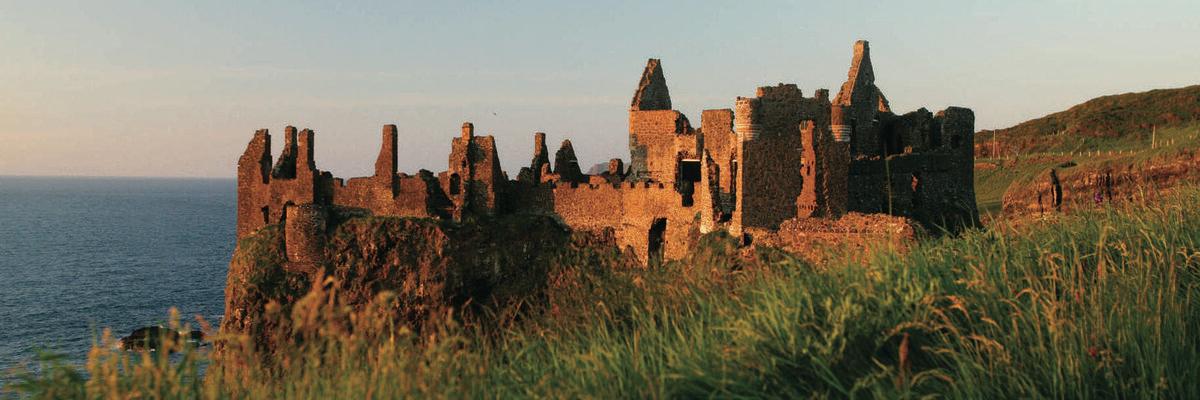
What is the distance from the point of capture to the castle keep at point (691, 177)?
3250cm

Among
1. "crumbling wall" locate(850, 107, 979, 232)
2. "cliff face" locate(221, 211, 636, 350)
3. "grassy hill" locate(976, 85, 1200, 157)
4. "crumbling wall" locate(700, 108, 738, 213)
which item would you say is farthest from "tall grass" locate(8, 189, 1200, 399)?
"grassy hill" locate(976, 85, 1200, 157)

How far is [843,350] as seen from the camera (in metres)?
8.09

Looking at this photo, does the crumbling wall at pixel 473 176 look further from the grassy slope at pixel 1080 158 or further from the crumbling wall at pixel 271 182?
the grassy slope at pixel 1080 158

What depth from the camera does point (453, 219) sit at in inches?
1887

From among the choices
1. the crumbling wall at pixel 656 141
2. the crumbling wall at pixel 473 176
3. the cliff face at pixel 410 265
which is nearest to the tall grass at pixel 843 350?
the crumbling wall at pixel 656 141

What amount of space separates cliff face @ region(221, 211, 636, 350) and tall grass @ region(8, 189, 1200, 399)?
3631cm

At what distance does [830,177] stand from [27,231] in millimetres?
174075

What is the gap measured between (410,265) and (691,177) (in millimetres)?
13361

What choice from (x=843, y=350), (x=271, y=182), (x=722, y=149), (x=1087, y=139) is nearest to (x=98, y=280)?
(x=271, y=182)

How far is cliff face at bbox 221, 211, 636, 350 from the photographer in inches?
1837

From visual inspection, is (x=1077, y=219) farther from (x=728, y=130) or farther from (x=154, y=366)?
(x=728, y=130)

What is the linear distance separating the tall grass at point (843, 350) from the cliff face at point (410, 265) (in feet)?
119

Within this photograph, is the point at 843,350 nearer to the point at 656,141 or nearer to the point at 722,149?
the point at 722,149

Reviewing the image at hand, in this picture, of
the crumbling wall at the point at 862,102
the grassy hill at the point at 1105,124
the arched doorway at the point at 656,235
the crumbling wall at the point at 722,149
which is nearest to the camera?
the crumbling wall at the point at 722,149
